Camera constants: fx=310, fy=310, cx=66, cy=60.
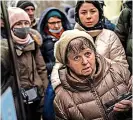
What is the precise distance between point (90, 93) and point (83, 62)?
205 millimetres

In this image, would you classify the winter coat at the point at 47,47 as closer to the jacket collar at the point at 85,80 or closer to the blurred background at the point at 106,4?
the blurred background at the point at 106,4

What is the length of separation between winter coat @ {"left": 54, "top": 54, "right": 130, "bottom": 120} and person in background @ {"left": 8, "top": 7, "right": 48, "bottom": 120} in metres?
0.70

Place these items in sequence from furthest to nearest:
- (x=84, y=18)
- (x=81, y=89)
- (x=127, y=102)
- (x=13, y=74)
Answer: (x=84, y=18), (x=81, y=89), (x=127, y=102), (x=13, y=74)

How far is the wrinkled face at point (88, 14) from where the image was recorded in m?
2.63

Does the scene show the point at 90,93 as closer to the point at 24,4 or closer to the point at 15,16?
the point at 15,16

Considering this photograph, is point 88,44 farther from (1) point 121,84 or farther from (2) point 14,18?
(2) point 14,18

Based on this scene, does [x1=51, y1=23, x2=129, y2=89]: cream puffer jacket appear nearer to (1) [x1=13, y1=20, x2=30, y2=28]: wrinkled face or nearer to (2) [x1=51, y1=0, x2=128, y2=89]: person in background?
(2) [x1=51, y1=0, x2=128, y2=89]: person in background

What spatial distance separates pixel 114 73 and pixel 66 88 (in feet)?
1.09

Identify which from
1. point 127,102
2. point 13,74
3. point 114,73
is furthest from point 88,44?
point 13,74

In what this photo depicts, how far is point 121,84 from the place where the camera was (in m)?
2.03

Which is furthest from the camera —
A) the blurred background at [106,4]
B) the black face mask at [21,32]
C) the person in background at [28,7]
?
the blurred background at [106,4]

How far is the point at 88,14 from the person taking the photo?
2.64 m

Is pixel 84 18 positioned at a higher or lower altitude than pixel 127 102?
higher

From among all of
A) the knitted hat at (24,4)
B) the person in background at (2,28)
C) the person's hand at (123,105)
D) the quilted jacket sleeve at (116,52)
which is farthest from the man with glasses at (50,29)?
the person in background at (2,28)
